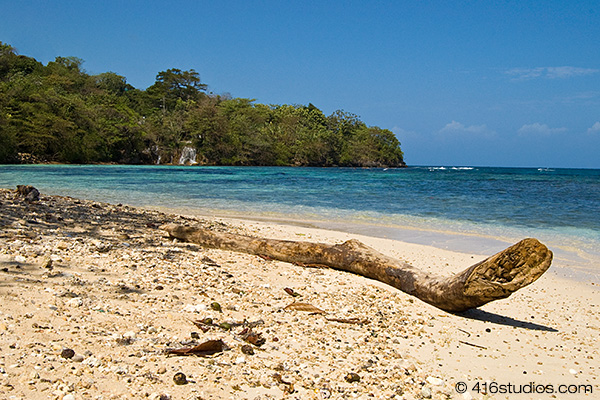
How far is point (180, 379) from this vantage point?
244cm

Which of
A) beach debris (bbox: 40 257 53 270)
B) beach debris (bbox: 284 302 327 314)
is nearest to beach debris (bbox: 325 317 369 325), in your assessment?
beach debris (bbox: 284 302 327 314)

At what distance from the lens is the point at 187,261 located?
5.06 m

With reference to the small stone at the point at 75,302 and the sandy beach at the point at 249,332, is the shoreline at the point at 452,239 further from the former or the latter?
the small stone at the point at 75,302

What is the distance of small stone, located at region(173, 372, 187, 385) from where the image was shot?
7.96 ft

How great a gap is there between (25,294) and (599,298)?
6.44 meters

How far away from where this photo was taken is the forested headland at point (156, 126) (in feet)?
160

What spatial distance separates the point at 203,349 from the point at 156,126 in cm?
6797

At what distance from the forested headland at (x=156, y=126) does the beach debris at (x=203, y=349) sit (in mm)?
49050

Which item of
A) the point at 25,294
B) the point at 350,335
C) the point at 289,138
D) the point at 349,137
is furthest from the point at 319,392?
the point at 349,137

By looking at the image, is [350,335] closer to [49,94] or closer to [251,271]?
[251,271]

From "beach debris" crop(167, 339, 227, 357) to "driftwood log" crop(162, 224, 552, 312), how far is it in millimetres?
2517

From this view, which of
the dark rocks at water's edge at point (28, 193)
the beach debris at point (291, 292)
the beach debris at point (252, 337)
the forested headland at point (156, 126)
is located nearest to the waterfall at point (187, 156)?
the forested headland at point (156, 126)

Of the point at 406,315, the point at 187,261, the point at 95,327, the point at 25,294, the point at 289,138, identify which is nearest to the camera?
the point at 95,327

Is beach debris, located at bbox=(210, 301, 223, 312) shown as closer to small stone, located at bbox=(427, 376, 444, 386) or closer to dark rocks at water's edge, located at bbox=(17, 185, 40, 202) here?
small stone, located at bbox=(427, 376, 444, 386)
